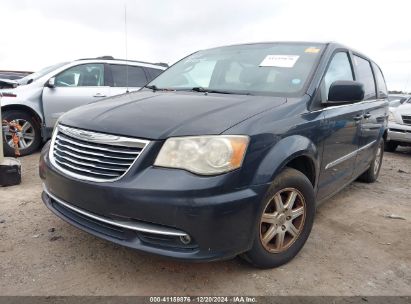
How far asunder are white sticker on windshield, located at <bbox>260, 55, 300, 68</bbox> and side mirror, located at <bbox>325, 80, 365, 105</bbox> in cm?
42

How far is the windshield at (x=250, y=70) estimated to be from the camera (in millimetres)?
3018

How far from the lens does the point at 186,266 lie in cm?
265

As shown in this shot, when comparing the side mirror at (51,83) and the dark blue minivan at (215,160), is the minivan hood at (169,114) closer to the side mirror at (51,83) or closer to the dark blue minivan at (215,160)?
the dark blue minivan at (215,160)

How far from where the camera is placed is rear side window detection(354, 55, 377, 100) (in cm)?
405

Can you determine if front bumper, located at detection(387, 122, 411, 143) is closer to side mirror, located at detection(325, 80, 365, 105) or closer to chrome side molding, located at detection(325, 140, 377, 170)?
chrome side molding, located at detection(325, 140, 377, 170)

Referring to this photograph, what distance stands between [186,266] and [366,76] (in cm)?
307

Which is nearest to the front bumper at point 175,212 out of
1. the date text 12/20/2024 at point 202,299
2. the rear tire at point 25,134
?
the date text 12/20/2024 at point 202,299

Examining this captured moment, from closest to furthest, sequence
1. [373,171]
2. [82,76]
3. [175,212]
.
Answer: [175,212], [373,171], [82,76]

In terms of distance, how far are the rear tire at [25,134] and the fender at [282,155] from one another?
4810mm

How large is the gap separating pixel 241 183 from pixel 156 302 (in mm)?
876

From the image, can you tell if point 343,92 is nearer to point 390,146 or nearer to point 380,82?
point 380,82

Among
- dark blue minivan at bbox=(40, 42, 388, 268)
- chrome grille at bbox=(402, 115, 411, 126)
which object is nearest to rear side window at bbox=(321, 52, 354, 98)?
dark blue minivan at bbox=(40, 42, 388, 268)

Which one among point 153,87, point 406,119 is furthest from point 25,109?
point 406,119

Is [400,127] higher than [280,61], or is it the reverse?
[280,61]
